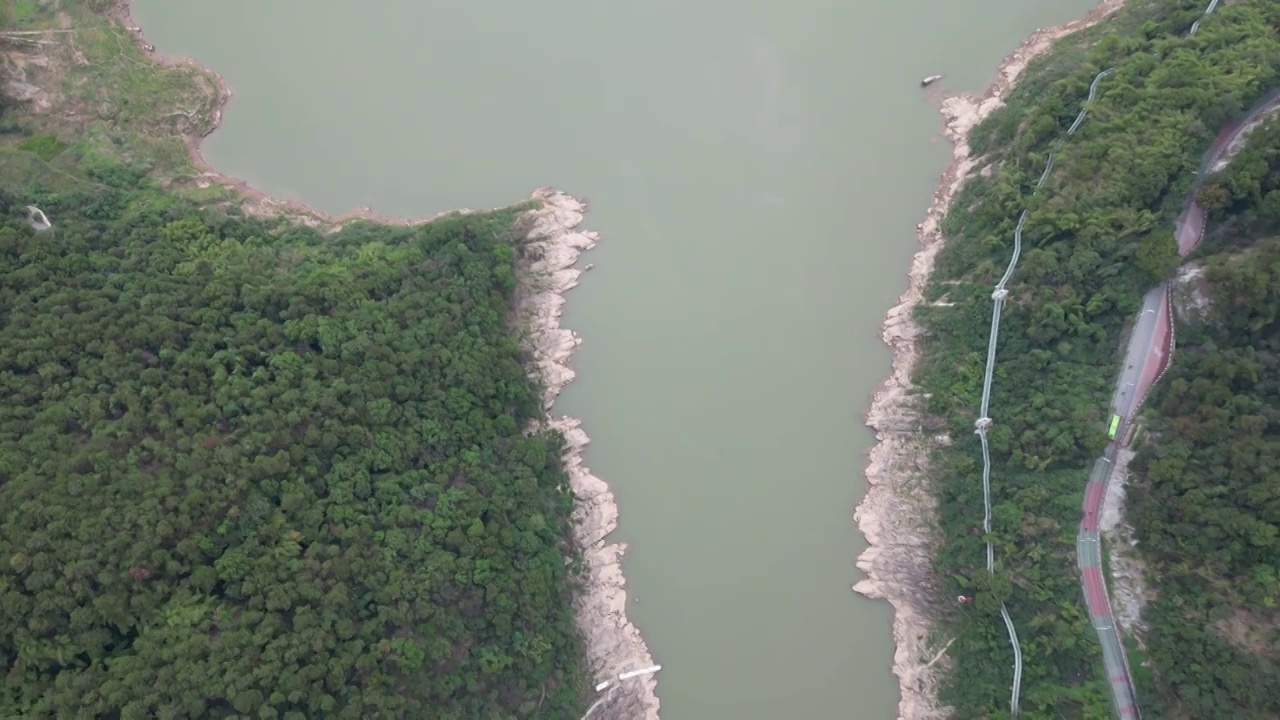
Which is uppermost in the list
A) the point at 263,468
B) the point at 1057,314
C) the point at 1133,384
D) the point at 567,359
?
the point at 567,359

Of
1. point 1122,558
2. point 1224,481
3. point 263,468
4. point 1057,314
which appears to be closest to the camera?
point 1224,481

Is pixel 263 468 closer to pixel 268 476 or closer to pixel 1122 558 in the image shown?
pixel 268 476

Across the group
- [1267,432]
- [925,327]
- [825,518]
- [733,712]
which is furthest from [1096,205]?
[733,712]

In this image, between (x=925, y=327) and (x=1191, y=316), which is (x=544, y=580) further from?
(x=1191, y=316)

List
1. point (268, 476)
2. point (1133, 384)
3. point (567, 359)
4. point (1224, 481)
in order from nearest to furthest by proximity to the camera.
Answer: point (1224, 481) < point (268, 476) < point (1133, 384) < point (567, 359)

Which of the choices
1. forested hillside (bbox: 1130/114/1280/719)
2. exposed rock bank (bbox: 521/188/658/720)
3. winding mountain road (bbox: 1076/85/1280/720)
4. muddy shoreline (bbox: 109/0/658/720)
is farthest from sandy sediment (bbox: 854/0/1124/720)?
muddy shoreline (bbox: 109/0/658/720)

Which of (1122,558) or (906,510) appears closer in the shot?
(1122,558)

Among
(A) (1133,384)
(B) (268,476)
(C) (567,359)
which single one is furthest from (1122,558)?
(B) (268,476)

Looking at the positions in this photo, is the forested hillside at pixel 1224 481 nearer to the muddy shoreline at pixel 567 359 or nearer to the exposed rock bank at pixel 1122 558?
the exposed rock bank at pixel 1122 558
